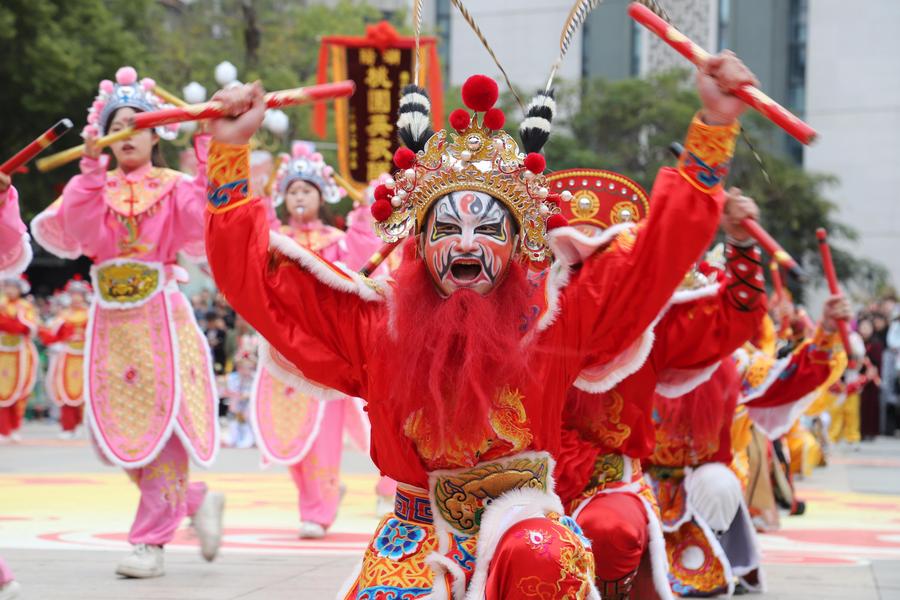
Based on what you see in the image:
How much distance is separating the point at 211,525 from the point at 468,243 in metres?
2.57

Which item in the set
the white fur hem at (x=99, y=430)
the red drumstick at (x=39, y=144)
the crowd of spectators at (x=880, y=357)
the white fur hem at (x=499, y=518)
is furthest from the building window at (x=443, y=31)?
the white fur hem at (x=499, y=518)

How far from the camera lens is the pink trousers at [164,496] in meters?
5.82

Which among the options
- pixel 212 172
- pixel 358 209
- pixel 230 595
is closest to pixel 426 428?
pixel 212 172

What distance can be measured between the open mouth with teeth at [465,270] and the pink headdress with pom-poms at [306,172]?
4.18 meters

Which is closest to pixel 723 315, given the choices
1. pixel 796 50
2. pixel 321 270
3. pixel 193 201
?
pixel 321 270

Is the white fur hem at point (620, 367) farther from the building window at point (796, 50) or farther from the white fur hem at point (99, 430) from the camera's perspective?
the building window at point (796, 50)

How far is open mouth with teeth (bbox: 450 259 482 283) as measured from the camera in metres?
3.61

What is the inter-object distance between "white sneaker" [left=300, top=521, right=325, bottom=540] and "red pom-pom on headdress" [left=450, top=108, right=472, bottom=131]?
3.94m

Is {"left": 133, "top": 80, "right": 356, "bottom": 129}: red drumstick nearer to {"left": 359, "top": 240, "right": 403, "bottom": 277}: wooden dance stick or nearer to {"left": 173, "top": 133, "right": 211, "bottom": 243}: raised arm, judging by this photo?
{"left": 359, "top": 240, "right": 403, "bottom": 277}: wooden dance stick

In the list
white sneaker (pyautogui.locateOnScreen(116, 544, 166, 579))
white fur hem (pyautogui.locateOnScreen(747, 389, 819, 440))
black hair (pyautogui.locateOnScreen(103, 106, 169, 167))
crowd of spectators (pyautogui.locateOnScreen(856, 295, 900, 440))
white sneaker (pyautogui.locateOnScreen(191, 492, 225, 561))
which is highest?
black hair (pyautogui.locateOnScreen(103, 106, 169, 167))

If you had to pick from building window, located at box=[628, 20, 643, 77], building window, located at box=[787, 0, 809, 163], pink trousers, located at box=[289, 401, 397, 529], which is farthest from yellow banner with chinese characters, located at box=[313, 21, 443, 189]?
building window, located at box=[628, 20, 643, 77]

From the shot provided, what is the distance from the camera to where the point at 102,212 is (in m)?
5.86

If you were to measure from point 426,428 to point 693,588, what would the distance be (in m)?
2.65

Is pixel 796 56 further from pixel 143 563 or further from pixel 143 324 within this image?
pixel 143 563
